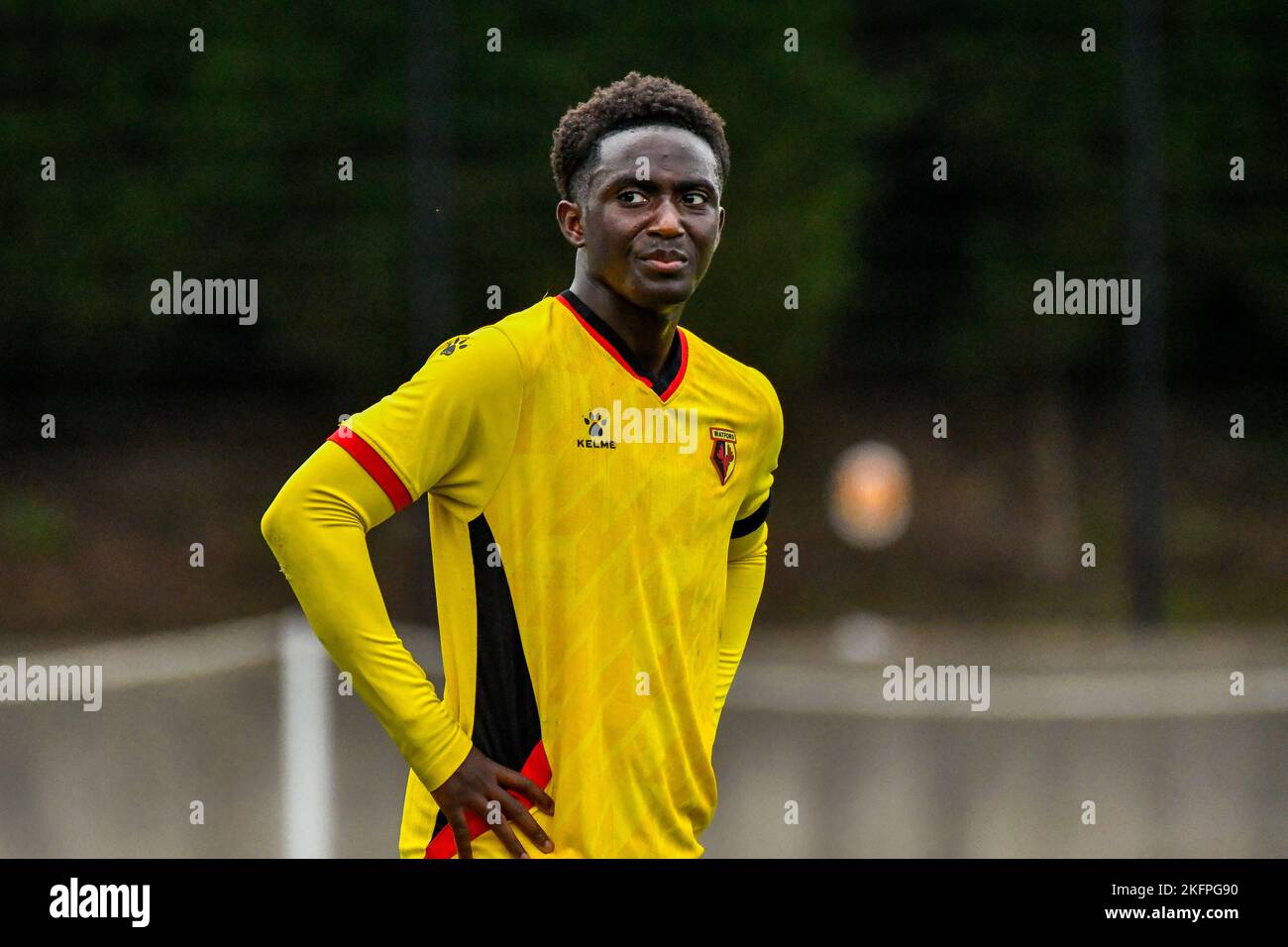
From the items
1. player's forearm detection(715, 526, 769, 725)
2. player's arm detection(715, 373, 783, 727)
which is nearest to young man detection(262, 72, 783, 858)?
player's arm detection(715, 373, 783, 727)

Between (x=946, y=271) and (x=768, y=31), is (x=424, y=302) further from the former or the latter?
(x=946, y=271)

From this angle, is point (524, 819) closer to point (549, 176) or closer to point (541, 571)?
point (541, 571)

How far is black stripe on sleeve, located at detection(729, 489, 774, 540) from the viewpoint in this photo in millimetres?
3580

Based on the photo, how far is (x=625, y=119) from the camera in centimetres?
312

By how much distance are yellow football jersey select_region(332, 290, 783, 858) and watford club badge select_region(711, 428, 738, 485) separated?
0.11 m

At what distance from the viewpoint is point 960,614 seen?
13.1 m

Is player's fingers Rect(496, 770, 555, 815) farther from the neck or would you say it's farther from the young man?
the neck

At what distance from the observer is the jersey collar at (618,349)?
3.13m

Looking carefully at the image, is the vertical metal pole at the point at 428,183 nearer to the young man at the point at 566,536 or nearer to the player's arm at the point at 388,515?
the young man at the point at 566,536

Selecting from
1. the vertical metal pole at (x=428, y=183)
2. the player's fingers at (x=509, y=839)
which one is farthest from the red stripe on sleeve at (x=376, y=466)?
the vertical metal pole at (x=428, y=183)

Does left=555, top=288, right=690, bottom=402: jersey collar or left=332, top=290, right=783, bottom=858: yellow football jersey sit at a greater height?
left=555, top=288, right=690, bottom=402: jersey collar

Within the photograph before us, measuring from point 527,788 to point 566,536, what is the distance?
43cm

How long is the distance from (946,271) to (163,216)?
5.47 meters

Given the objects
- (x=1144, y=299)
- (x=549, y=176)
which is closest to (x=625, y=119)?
(x=1144, y=299)
